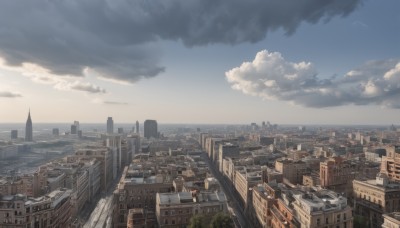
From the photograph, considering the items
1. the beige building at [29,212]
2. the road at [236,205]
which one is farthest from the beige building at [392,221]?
the beige building at [29,212]

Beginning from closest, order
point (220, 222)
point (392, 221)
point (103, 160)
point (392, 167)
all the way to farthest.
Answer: point (392, 221) → point (220, 222) → point (392, 167) → point (103, 160)

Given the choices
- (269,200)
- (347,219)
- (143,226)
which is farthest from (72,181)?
(347,219)

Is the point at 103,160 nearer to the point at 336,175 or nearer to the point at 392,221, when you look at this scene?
the point at 336,175

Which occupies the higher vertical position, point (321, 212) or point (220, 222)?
point (321, 212)

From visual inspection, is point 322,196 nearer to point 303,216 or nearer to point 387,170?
point 303,216

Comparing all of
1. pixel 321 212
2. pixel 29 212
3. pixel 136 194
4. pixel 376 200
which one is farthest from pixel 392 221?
pixel 29 212

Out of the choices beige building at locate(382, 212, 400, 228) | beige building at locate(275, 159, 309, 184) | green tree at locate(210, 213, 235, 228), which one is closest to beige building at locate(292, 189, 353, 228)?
beige building at locate(382, 212, 400, 228)

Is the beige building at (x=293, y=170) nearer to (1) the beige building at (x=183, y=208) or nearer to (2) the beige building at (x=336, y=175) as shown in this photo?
(2) the beige building at (x=336, y=175)
